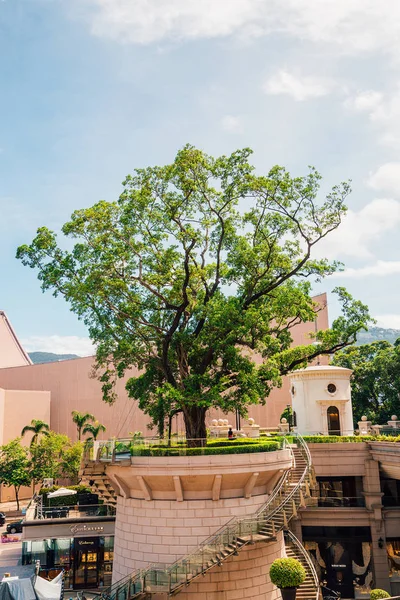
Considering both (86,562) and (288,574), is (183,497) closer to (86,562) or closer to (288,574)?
(288,574)

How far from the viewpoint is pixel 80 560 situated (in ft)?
104

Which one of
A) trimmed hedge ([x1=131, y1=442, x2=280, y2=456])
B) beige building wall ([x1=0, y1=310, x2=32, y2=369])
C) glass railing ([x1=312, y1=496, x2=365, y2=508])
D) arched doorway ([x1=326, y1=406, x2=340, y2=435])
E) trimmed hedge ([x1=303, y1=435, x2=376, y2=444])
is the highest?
beige building wall ([x1=0, y1=310, x2=32, y2=369])

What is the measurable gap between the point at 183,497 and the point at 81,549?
478 inches

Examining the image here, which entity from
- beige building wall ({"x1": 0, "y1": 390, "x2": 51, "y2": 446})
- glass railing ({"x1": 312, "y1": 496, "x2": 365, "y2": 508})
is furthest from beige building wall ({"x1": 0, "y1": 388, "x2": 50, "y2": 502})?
glass railing ({"x1": 312, "y1": 496, "x2": 365, "y2": 508})

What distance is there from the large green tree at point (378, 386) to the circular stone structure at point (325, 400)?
9.95 metres

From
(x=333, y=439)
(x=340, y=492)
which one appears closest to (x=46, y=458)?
(x=340, y=492)

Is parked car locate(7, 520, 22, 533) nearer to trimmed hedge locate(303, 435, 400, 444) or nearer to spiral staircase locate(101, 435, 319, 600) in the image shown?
A: spiral staircase locate(101, 435, 319, 600)

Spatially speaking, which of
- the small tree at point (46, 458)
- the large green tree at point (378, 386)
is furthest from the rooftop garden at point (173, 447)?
the small tree at point (46, 458)

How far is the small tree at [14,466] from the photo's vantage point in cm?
5134

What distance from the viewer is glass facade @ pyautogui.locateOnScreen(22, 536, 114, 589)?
103 feet

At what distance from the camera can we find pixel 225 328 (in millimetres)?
25453

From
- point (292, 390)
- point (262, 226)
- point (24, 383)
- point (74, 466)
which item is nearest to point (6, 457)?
point (74, 466)

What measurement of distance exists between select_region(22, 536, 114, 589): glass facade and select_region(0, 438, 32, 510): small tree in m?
20.1

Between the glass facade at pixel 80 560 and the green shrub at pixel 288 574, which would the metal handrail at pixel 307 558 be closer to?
the green shrub at pixel 288 574
